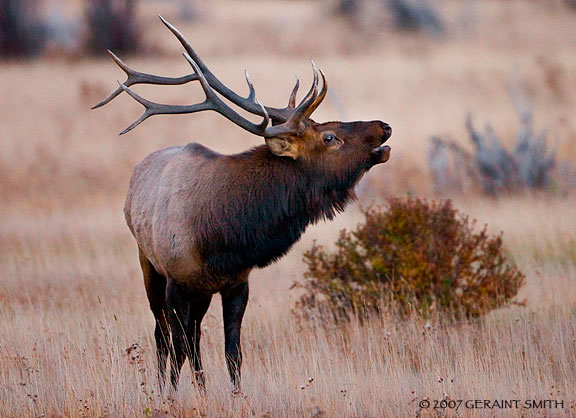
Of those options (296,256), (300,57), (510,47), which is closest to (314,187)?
(296,256)

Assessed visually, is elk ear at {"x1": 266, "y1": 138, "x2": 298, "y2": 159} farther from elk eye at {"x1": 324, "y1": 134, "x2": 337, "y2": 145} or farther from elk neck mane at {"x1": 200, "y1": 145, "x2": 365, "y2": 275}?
elk eye at {"x1": 324, "y1": 134, "x2": 337, "y2": 145}

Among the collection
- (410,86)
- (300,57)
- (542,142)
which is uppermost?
(300,57)

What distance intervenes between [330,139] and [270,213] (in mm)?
628

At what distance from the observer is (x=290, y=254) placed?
11867mm

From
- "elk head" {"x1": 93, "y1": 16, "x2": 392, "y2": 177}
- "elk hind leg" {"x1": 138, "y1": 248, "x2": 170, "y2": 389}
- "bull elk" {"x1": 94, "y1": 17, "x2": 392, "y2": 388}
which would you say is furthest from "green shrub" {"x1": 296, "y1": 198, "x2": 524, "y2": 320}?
"elk head" {"x1": 93, "y1": 16, "x2": 392, "y2": 177}

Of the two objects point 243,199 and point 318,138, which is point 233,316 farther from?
point 318,138

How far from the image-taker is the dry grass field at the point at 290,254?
6.08 m

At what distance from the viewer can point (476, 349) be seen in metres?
7.00

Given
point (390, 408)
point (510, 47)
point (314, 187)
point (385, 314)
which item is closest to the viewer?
point (390, 408)

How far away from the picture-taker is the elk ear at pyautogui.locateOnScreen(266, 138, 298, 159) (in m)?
6.16

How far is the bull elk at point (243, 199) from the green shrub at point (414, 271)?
1691 mm

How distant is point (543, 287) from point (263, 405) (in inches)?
157

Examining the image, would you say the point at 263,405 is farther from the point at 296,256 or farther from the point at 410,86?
the point at 410,86

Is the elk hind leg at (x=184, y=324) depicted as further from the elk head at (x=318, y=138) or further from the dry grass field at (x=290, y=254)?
the elk head at (x=318, y=138)
